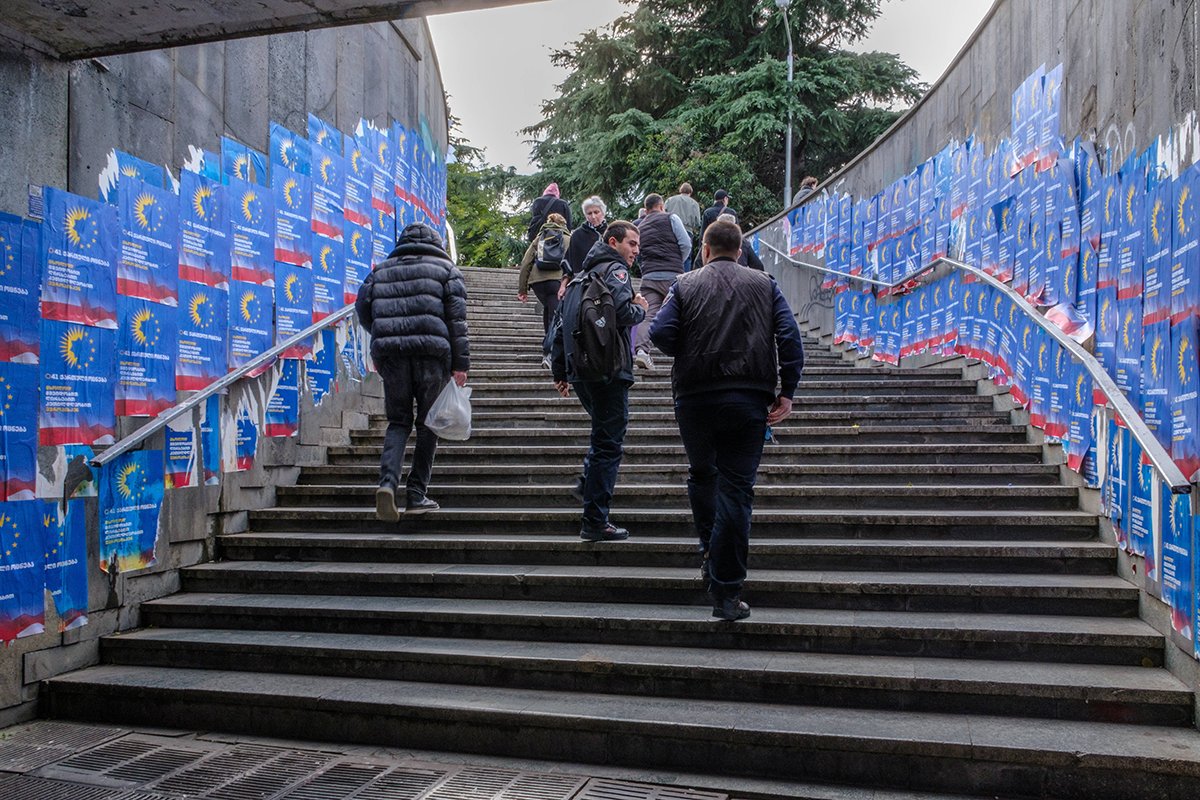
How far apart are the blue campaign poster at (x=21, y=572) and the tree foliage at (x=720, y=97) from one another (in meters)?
18.4

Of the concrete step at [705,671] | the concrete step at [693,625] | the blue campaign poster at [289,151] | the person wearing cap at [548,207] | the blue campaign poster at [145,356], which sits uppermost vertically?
the person wearing cap at [548,207]

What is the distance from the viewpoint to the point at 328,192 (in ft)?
24.6

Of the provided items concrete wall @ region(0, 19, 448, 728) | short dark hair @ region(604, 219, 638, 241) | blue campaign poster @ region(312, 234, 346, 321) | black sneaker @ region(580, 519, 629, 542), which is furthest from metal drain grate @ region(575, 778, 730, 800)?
blue campaign poster @ region(312, 234, 346, 321)

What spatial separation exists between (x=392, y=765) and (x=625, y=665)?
3.30 feet

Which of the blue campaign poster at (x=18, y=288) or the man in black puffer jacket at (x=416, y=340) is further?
the man in black puffer jacket at (x=416, y=340)

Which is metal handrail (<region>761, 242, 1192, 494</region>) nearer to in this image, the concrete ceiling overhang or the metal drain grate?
the metal drain grate

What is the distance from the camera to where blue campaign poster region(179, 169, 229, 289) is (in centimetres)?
573

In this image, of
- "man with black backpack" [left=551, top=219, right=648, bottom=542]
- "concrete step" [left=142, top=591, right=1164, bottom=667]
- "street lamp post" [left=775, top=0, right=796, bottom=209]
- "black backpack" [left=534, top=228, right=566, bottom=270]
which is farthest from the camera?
"street lamp post" [left=775, top=0, right=796, bottom=209]

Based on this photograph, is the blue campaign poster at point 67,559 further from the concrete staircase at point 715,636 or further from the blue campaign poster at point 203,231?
the blue campaign poster at point 203,231

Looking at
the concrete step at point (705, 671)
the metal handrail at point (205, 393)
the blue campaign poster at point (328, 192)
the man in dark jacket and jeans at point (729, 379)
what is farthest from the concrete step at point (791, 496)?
the blue campaign poster at point (328, 192)

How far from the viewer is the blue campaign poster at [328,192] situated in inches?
287

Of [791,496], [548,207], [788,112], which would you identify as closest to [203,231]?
[791,496]

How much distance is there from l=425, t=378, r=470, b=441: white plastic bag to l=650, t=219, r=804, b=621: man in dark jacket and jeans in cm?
185

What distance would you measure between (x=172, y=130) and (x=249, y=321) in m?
1.28
